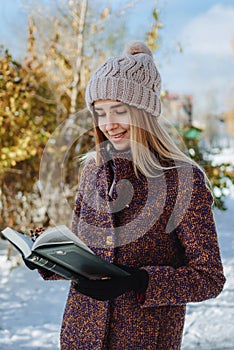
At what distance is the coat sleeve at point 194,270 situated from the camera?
3.47ft

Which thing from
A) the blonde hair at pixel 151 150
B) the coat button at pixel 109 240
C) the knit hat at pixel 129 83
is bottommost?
the coat button at pixel 109 240

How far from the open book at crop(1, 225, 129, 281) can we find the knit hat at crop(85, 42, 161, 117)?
40 centimetres

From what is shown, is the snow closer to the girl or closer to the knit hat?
the girl

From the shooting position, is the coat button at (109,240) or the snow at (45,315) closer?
the coat button at (109,240)

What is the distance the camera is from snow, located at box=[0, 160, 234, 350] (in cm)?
287

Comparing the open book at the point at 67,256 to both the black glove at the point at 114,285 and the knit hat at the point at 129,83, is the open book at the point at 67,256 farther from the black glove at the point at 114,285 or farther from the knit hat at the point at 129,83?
the knit hat at the point at 129,83

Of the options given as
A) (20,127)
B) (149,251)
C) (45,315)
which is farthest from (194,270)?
(20,127)

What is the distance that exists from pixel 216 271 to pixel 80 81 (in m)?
3.06

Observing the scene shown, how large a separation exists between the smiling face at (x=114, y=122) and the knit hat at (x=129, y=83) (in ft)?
0.06

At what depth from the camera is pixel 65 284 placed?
12.5 feet

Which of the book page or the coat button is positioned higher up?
the coat button

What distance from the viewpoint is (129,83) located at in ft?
4.06

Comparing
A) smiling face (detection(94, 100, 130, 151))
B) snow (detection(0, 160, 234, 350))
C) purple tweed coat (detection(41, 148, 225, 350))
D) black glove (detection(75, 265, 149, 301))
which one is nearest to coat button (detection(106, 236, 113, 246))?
purple tweed coat (detection(41, 148, 225, 350))

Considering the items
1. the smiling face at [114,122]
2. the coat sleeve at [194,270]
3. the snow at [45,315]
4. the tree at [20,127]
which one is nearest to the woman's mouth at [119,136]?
the smiling face at [114,122]
